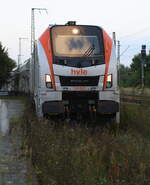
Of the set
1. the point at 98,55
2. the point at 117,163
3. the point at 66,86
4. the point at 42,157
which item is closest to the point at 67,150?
the point at 42,157

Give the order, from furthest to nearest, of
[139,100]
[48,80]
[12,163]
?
[139,100] < [48,80] < [12,163]

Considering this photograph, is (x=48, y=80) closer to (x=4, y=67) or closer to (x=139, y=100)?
(x=139, y=100)

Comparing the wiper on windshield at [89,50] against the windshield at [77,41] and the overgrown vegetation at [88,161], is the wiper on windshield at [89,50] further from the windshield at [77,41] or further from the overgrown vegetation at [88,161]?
the overgrown vegetation at [88,161]

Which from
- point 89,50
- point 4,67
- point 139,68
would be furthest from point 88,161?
point 139,68

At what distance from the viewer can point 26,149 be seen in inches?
276

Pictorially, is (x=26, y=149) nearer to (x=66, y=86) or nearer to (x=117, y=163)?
(x=117, y=163)

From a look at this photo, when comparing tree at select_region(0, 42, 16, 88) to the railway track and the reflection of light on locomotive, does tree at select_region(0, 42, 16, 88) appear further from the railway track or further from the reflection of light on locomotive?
the reflection of light on locomotive

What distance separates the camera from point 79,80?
10.0m

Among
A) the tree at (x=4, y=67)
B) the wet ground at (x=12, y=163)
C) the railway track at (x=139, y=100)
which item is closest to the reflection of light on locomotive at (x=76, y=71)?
the wet ground at (x=12, y=163)

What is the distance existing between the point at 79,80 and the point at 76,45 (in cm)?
106

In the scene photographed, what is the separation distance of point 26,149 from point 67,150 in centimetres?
135

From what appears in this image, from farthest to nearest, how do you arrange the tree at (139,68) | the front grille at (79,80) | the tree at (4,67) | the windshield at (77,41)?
the tree at (139,68)
the tree at (4,67)
the windshield at (77,41)
the front grille at (79,80)

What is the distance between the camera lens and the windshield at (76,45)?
10273 millimetres

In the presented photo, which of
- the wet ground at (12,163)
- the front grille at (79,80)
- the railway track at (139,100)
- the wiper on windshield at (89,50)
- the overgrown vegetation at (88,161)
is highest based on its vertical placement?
the wiper on windshield at (89,50)
